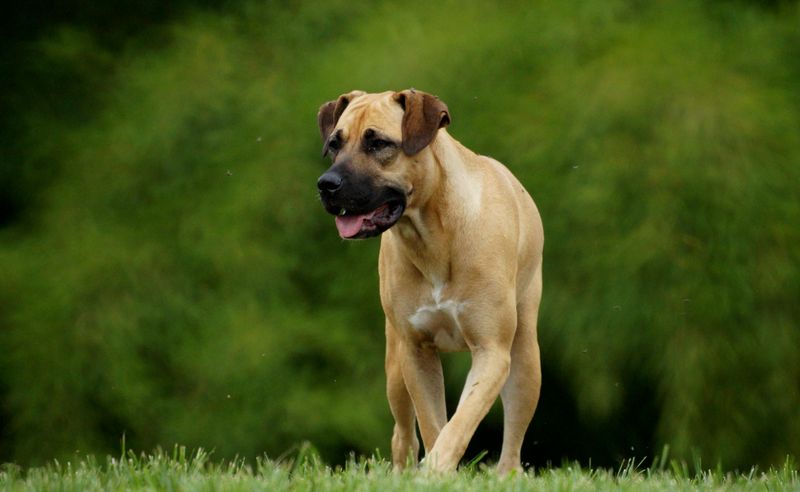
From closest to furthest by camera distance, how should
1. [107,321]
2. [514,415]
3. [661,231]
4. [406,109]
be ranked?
[406,109], [514,415], [661,231], [107,321]

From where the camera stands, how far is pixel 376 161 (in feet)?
17.8

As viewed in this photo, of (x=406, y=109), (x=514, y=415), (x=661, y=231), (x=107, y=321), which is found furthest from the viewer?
(x=107, y=321)

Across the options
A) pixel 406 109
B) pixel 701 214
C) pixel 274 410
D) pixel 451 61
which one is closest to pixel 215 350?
pixel 274 410

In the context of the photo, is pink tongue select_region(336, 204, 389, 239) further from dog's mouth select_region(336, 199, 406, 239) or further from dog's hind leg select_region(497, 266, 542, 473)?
dog's hind leg select_region(497, 266, 542, 473)

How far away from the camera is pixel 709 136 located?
32.3ft

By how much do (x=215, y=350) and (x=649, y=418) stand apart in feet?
10.6

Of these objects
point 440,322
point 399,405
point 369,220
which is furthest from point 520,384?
point 369,220

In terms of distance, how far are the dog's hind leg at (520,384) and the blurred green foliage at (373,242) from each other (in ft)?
11.3

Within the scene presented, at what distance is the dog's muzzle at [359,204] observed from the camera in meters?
5.31

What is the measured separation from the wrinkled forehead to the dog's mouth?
279 mm

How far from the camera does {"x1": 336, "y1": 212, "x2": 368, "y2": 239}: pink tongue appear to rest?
5.36 metres

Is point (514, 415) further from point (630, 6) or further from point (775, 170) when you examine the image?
point (630, 6)

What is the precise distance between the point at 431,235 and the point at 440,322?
1.20 ft

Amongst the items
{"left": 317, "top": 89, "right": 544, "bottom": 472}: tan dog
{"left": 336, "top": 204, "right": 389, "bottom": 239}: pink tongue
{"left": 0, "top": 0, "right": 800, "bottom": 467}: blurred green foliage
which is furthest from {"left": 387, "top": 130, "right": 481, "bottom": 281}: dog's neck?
{"left": 0, "top": 0, "right": 800, "bottom": 467}: blurred green foliage
